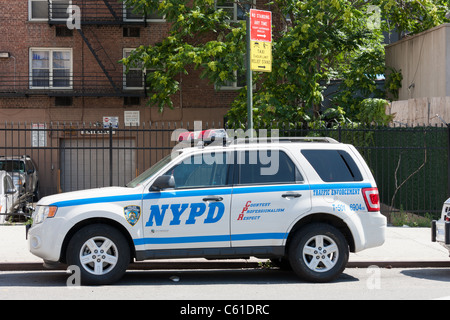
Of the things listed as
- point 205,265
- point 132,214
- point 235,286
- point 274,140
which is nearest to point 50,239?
point 132,214

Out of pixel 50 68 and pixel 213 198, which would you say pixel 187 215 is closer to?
pixel 213 198

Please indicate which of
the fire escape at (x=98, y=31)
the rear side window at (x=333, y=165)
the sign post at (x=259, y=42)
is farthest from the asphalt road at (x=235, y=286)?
the fire escape at (x=98, y=31)

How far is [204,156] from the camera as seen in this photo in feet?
27.8

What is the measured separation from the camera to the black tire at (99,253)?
7984 millimetres

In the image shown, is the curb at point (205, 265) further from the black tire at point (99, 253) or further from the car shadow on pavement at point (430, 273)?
the black tire at point (99, 253)

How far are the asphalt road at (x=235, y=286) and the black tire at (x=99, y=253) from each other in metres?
0.16

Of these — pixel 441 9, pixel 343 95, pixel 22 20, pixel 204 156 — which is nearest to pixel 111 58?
pixel 22 20

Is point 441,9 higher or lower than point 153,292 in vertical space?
higher

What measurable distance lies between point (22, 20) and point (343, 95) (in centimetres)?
1365

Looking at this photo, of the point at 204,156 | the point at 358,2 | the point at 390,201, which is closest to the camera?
the point at 204,156

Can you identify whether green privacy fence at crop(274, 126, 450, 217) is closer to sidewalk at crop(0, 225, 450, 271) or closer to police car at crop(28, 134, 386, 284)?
sidewalk at crop(0, 225, 450, 271)

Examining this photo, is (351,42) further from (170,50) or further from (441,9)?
(170,50)

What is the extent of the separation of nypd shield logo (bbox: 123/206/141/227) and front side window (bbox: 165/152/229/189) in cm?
62

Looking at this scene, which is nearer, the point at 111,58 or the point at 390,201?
the point at 390,201
